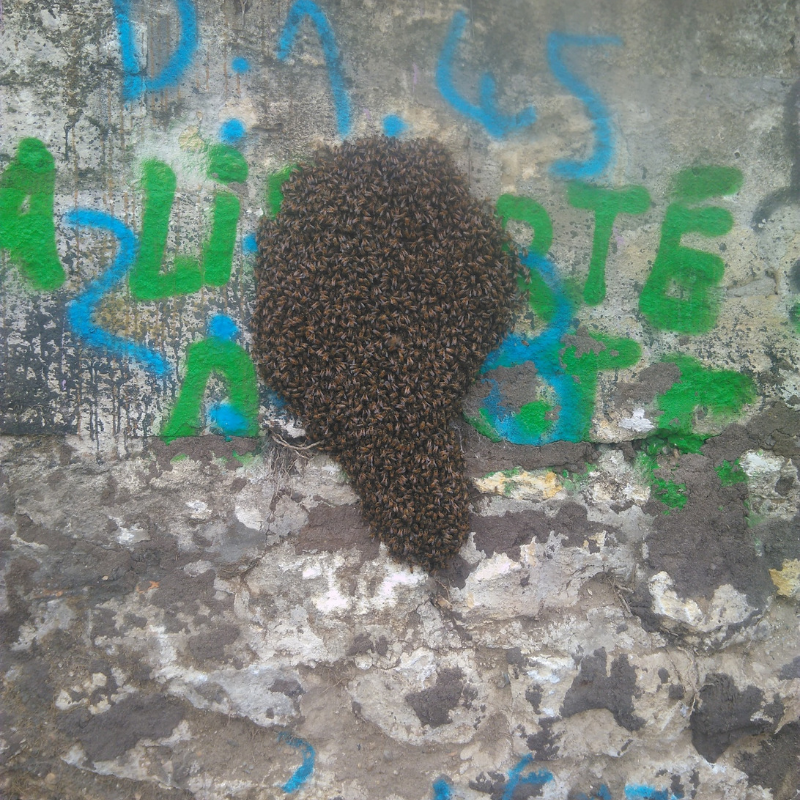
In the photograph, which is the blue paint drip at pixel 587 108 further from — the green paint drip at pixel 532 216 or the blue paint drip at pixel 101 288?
the blue paint drip at pixel 101 288

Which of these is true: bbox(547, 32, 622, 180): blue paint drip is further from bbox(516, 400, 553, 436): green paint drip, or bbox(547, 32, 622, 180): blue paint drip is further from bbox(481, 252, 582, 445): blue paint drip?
bbox(516, 400, 553, 436): green paint drip

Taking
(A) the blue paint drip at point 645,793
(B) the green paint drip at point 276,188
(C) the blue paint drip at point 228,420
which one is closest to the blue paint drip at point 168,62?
(B) the green paint drip at point 276,188

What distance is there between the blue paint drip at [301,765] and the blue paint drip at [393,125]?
3.32 metres

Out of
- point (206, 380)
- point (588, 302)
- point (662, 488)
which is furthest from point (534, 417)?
point (206, 380)

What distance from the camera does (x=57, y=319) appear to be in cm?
290

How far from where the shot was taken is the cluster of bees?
9.38ft

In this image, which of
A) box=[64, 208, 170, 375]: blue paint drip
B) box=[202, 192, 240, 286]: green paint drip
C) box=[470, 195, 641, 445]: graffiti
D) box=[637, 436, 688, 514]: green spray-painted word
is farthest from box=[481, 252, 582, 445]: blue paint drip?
box=[64, 208, 170, 375]: blue paint drip

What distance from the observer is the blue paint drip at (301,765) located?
313cm

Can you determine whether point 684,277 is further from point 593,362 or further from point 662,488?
point 662,488

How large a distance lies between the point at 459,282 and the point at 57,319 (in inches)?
81.0

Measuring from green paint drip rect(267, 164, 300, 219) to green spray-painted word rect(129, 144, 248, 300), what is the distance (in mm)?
142

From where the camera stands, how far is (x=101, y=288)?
9.62 ft

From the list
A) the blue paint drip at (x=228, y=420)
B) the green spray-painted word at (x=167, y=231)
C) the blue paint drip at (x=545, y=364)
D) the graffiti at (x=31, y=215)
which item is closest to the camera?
the graffiti at (x=31, y=215)

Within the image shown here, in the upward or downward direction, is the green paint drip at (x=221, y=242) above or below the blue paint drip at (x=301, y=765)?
above
